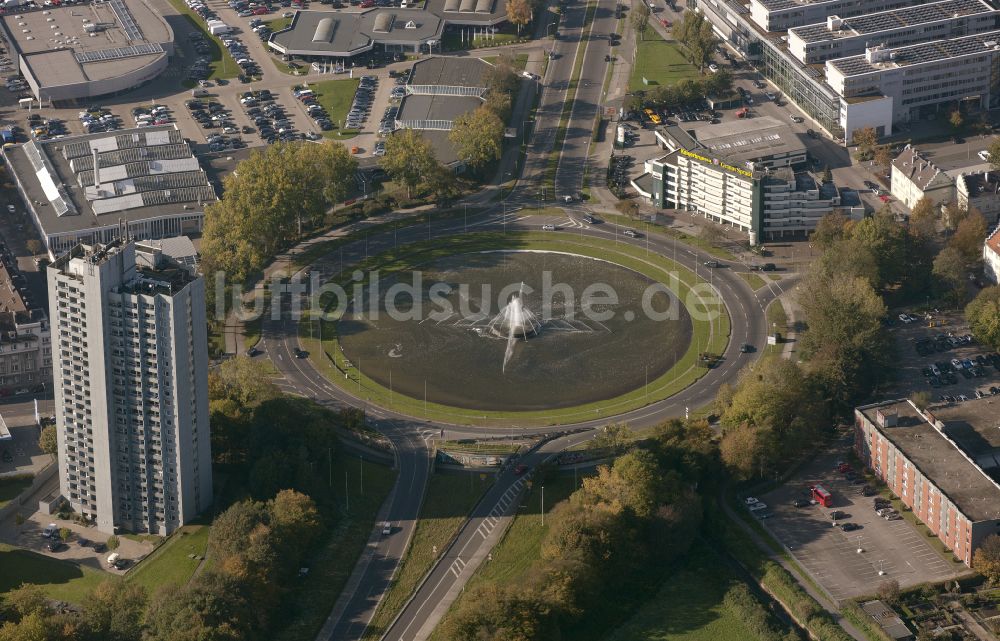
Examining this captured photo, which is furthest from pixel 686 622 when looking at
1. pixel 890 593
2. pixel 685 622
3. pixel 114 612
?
pixel 114 612

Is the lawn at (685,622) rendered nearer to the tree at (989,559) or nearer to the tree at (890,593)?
the tree at (890,593)

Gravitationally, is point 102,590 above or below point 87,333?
below

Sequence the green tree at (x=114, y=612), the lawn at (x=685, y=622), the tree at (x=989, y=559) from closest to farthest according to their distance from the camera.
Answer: the green tree at (x=114, y=612) < the lawn at (x=685, y=622) < the tree at (x=989, y=559)

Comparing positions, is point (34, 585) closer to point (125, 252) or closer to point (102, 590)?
point (102, 590)

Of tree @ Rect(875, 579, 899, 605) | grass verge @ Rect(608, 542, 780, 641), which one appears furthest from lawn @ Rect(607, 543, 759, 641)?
tree @ Rect(875, 579, 899, 605)

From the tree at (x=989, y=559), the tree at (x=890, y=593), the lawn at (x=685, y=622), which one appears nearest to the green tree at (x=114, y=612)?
the lawn at (x=685, y=622)

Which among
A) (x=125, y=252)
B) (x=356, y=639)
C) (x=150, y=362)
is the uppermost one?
(x=125, y=252)

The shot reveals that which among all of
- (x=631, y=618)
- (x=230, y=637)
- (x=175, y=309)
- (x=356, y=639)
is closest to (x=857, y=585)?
(x=631, y=618)
